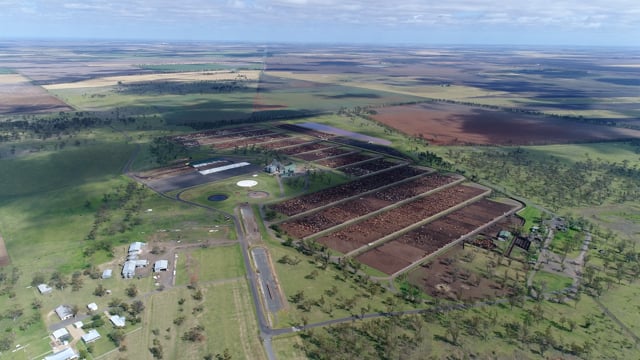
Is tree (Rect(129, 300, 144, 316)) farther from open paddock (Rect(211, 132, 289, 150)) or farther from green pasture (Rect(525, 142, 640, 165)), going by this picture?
green pasture (Rect(525, 142, 640, 165))

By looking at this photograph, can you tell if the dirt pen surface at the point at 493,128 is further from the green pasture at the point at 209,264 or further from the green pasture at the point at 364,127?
the green pasture at the point at 209,264

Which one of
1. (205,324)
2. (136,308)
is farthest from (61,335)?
(205,324)

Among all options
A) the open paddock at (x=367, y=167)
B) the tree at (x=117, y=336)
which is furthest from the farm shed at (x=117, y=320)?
the open paddock at (x=367, y=167)

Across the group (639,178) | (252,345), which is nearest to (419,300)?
(252,345)

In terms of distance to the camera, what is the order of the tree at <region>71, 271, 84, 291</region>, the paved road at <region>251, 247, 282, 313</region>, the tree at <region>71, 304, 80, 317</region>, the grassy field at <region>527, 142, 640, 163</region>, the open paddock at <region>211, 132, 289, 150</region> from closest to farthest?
1. the tree at <region>71, 304, 80, 317</region>
2. the paved road at <region>251, 247, 282, 313</region>
3. the tree at <region>71, 271, 84, 291</region>
4. the grassy field at <region>527, 142, 640, 163</region>
5. the open paddock at <region>211, 132, 289, 150</region>

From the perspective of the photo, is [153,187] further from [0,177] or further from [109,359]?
[109,359]

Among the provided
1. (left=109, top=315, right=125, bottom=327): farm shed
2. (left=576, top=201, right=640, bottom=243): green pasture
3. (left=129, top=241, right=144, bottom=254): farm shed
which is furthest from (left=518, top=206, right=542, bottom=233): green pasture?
(left=129, top=241, right=144, bottom=254): farm shed

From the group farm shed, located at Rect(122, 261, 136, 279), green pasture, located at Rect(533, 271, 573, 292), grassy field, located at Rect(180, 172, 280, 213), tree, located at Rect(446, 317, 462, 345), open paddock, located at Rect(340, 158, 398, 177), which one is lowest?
farm shed, located at Rect(122, 261, 136, 279)
